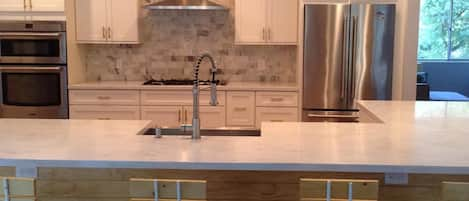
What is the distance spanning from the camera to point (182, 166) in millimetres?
1942

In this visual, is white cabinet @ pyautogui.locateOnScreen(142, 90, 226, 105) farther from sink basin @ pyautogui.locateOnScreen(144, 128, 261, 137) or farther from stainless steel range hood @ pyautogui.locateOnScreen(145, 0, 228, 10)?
sink basin @ pyautogui.locateOnScreen(144, 128, 261, 137)

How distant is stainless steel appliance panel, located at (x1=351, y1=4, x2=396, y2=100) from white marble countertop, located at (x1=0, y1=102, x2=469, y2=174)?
1.72 meters

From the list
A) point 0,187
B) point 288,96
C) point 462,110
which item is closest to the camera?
point 0,187

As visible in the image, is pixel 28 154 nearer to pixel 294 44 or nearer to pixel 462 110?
pixel 462 110

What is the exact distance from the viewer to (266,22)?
197 inches

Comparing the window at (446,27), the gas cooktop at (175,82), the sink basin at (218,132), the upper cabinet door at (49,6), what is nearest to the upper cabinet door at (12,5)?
the upper cabinet door at (49,6)

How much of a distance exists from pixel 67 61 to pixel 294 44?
2.38m

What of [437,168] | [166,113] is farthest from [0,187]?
[166,113]

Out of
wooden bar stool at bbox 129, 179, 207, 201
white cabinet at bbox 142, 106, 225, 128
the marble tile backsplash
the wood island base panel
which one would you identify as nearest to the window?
the marble tile backsplash

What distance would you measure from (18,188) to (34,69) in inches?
123

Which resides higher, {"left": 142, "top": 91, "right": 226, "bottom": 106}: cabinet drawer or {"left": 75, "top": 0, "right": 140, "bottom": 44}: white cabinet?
{"left": 75, "top": 0, "right": 140, "bottom": 44}: white cabinet

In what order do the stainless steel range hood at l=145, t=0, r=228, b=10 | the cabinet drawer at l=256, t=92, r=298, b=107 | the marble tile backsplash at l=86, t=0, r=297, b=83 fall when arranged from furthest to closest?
the marble tile backsplash at l=86, t=0, r=297, b=83
the cabinet drawer at l=256, t=92, r=298, b=107
the stainless steel range hood at l=145, t=0, r=228, b=10

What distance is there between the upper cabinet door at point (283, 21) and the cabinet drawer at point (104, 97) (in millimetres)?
1566

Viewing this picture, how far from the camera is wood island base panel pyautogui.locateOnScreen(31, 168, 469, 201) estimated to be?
218cm
